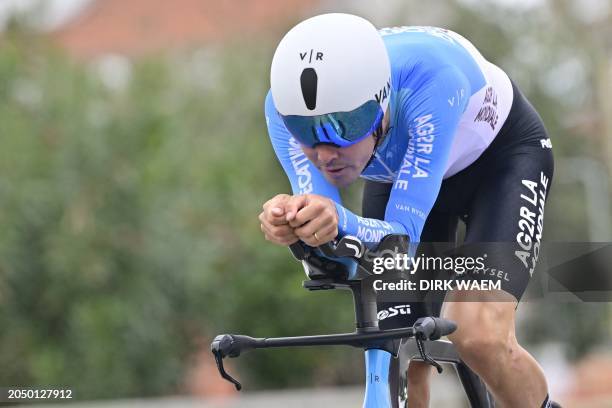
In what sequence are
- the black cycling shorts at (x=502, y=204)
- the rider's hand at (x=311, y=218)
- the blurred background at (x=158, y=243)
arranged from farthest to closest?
the blurred background at (x=158, y=243), the black cycling shorts at (x=502, y=204), the rider's hand at (x=311, y=218)

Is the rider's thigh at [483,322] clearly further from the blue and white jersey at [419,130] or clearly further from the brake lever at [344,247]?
the brake lever at [344,247]

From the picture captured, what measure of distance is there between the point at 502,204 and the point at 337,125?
50.9 inches

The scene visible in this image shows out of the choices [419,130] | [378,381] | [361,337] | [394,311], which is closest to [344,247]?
[361,337]

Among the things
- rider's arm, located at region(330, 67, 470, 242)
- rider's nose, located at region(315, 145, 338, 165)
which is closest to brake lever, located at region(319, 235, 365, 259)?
rider's arm, located at region(330, 67, 470, 242)

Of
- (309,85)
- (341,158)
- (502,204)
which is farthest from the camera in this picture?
(502,204)

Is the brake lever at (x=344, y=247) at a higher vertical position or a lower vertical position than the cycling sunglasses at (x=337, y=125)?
lower

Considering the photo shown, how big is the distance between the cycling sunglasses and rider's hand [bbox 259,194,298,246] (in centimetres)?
34

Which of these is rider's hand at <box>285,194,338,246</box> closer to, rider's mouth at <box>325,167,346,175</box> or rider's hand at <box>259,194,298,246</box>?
rider's hand at <box>259,194,298,246</box>

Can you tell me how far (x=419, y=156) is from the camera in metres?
4.49

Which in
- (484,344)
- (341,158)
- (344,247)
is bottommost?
(484,344)

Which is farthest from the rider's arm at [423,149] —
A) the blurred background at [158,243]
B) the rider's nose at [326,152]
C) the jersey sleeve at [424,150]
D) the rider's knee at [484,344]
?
the blurred background at [158,243]

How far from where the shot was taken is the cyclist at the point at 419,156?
404 centimetres

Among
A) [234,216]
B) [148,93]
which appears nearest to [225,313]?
[234,216]

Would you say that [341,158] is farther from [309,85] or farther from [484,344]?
[484,344]
